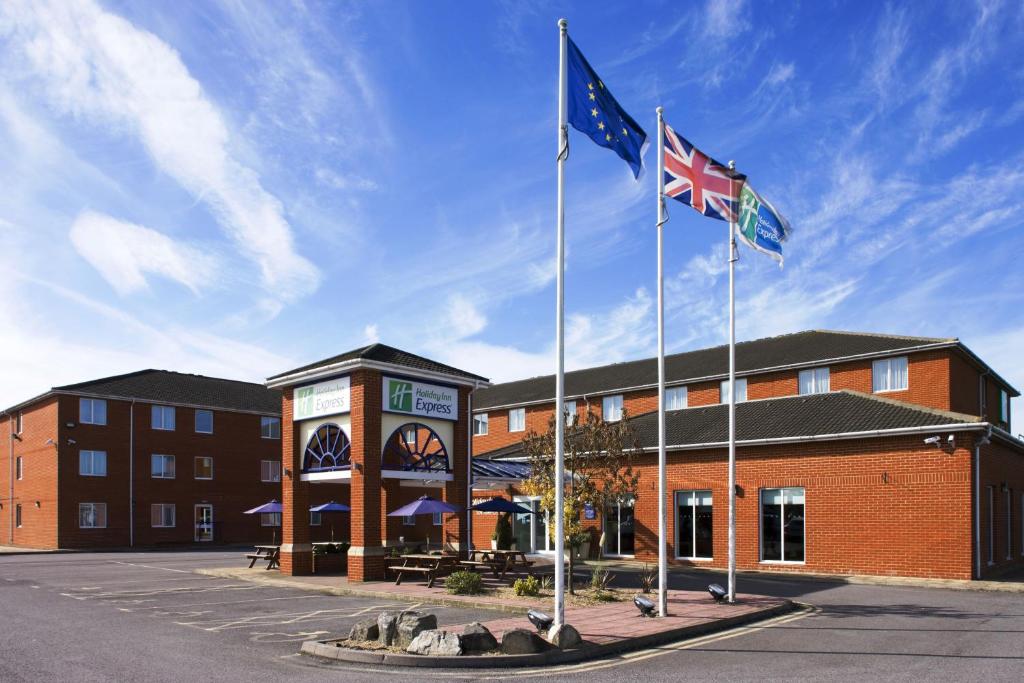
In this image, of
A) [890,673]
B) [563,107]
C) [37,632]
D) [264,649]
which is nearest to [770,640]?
[890,673]

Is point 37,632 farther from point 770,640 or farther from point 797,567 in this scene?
point 797,567

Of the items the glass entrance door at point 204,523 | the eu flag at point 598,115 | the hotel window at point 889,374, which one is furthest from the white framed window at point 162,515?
the eu flag at point 598,115

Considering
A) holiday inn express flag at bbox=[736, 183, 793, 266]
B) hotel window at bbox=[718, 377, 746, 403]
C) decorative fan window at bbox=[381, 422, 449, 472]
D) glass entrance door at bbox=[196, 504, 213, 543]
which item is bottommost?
glass entrance door at bbox=[196, 504, 213, 543]

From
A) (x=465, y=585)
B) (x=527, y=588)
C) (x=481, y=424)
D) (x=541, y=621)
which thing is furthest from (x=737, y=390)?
(x=541, y=621)

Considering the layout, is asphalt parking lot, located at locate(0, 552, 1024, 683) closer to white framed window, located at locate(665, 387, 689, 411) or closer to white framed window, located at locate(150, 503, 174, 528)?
white framed window, located at locate(665, 387, 689, 411)

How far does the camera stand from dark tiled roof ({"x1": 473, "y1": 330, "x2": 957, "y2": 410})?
120ft

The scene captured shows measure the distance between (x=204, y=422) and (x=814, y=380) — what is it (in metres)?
33.2

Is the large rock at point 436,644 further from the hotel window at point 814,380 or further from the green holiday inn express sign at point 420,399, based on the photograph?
the hotel window at point 814,380

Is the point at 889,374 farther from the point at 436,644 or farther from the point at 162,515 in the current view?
the point at 162,515

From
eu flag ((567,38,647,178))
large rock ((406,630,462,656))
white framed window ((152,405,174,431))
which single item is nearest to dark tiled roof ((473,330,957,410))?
white framed window ((152,405,174,431))

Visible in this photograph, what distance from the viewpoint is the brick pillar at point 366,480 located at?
21.5m

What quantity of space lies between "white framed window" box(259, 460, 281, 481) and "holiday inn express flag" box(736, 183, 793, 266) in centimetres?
3976

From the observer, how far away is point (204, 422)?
48344 mm

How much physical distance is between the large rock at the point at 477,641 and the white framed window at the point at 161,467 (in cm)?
3909
